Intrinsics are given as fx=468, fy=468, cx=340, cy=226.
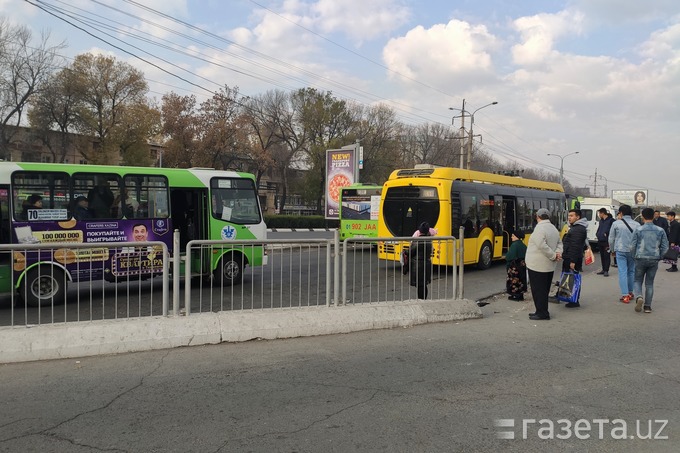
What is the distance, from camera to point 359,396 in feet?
14.1

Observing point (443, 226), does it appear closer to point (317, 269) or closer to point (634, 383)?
point (317, 269)

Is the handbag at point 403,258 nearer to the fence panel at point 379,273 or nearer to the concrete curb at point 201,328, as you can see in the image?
the fence panel at point 379,273

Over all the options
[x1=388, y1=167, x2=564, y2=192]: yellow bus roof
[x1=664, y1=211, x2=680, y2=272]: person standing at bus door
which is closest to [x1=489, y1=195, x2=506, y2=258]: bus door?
[x1=388, y1=167, x2=564, y2=192]: yellow bus roof

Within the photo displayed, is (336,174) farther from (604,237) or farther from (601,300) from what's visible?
(601,300)

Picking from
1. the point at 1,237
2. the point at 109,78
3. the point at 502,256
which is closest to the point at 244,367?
the point at 1,237

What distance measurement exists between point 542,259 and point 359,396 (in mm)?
4478

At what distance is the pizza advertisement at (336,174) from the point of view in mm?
28688

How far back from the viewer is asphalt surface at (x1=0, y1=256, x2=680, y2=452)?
348 cm

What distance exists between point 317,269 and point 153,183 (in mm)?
5120

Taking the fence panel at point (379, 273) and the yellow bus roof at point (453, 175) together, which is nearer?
the fence panel at point (379, 273)

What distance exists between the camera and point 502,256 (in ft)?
53.3

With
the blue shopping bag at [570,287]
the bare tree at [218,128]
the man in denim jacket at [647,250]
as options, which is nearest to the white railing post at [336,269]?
the blue shopping bag at [570,287]

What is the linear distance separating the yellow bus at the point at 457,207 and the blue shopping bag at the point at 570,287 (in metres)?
5.17

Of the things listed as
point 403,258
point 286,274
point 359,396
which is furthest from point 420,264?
point 359,396
